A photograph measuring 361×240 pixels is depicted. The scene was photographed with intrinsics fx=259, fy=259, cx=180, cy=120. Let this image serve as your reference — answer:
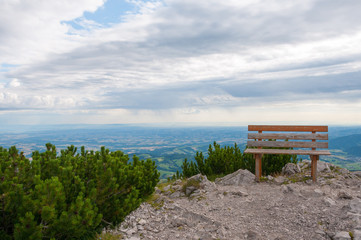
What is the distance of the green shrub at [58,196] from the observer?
155 inches

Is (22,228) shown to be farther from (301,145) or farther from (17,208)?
(301,145)

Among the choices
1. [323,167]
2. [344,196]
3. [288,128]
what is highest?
[288,128]

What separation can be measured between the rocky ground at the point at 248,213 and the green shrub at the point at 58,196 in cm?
74

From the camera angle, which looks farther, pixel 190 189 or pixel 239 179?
pixel 239 179

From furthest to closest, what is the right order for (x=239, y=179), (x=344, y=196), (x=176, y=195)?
(x=239, y=179)
(x=176, y=195)
(x=344, y=196)

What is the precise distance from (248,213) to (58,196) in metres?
4.44

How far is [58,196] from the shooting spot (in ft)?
13.5

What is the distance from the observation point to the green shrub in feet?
12.9

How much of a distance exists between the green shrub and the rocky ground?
74 cm

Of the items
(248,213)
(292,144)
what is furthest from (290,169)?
(248,213)

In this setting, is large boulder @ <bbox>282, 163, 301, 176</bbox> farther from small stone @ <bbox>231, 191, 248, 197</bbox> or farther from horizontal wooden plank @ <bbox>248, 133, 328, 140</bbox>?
small stone @ <bbox>231, 191, 248, 197</bbox>

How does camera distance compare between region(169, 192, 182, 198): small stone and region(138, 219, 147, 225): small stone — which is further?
region(169, 192, 182, 198): small stone

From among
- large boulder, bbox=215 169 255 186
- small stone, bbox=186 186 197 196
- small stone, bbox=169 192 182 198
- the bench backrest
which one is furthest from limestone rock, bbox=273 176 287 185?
small stone, bbox=169 192 182 198

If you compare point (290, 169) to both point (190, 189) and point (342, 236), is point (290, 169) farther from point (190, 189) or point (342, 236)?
point (342, 236)
